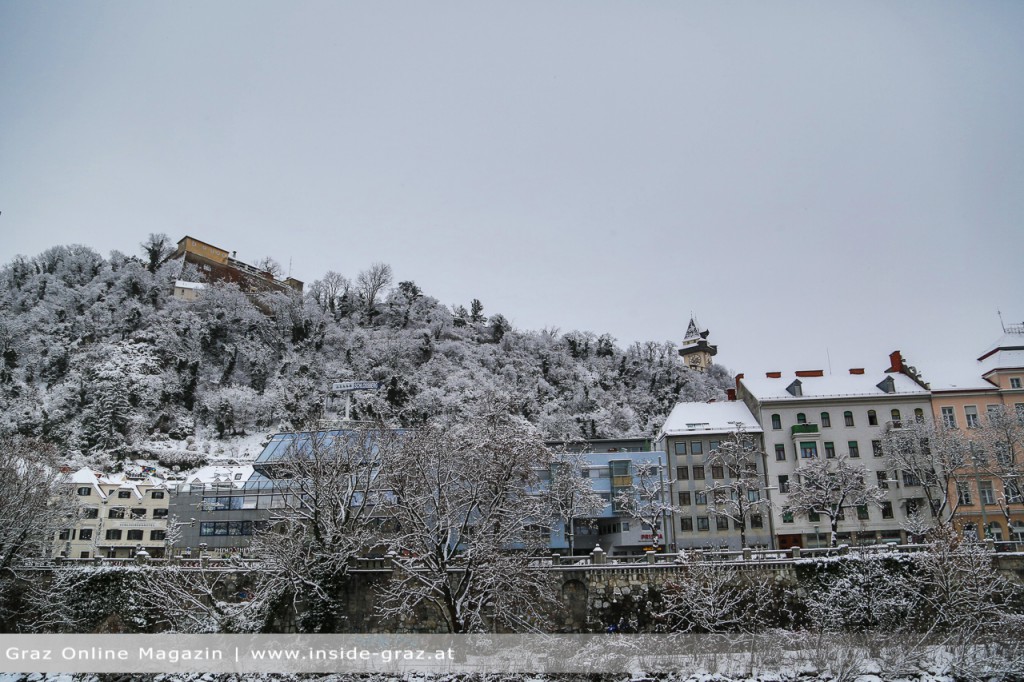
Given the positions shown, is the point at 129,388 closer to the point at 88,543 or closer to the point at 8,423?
the point at 8,423

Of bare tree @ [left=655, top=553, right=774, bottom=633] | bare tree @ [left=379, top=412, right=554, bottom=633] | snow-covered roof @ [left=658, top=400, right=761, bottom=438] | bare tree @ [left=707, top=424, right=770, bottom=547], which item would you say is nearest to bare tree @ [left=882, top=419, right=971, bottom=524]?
bare tree @ [left=707, top=424, right=770, bottom=547]

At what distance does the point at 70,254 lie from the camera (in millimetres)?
103812

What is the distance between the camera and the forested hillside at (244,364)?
8175 cm

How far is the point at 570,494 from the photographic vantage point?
46531mm

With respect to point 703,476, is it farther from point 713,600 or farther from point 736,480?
point 713,600

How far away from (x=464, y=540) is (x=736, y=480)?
2229 cm

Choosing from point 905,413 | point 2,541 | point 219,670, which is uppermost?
point 905,413

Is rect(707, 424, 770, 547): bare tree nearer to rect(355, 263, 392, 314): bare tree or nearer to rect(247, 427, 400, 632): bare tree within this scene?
rect(247, 427, 400, 632): bare tree

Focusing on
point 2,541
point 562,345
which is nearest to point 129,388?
point 2,541

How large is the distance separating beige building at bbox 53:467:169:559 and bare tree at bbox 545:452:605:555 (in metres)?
35.5

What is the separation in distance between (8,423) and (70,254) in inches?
1413

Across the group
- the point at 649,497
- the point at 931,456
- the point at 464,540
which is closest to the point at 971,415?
the point at 931,456

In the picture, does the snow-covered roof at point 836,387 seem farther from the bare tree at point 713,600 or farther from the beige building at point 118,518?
the beige building at point 118,518

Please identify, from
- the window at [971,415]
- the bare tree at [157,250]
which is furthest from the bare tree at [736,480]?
the bare tree at [157,250]
